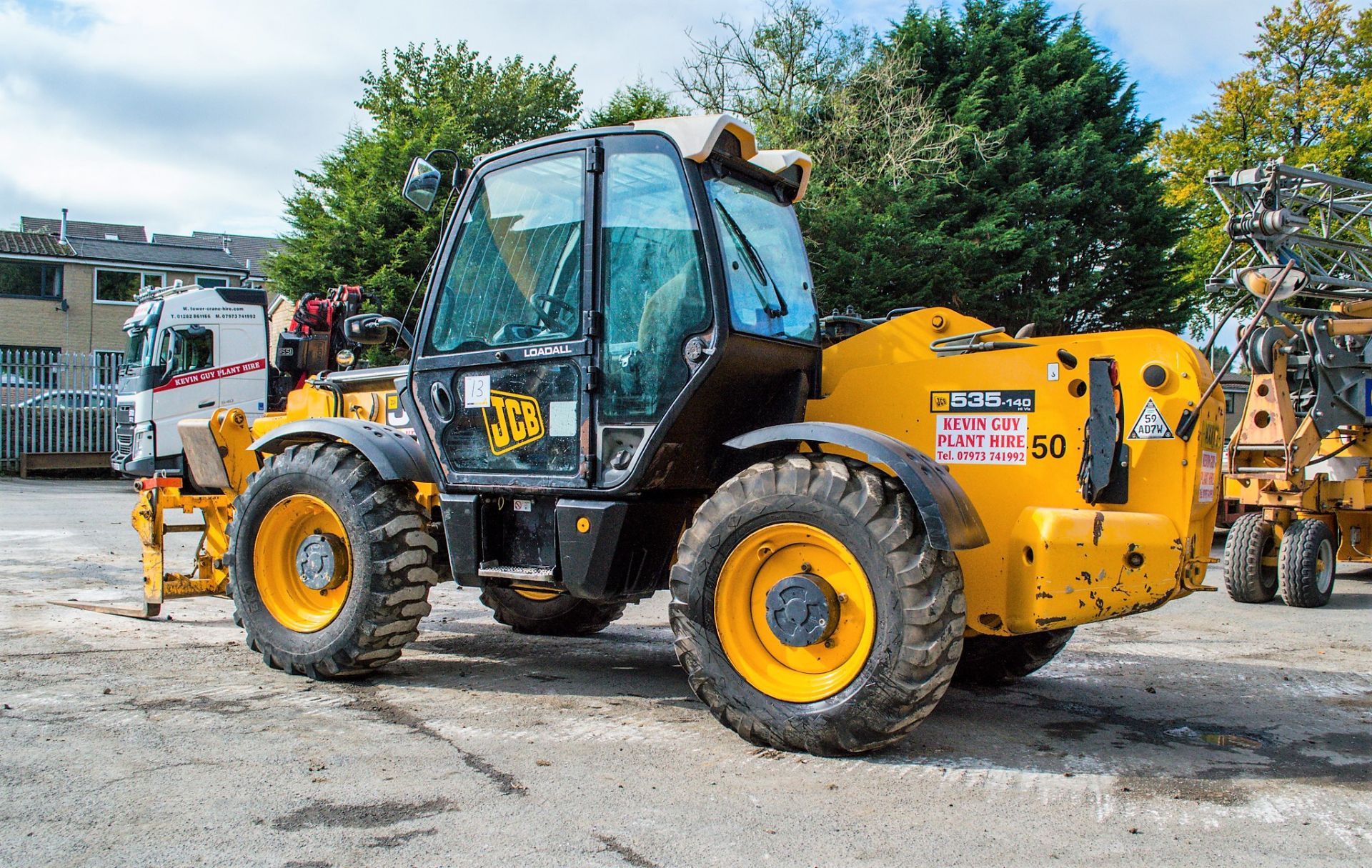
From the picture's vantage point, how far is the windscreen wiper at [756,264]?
4965 millimetres

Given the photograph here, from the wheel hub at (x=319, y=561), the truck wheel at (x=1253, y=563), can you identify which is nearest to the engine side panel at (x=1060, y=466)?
the wheel hub at (x=319, y=561)

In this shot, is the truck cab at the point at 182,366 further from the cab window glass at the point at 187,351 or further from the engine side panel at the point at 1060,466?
the engine side panel at the point at 1060,466

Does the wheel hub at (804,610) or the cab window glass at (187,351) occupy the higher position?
the cab window glass at (187,351)

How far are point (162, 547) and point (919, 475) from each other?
5.47 meters

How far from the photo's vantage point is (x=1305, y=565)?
977cm

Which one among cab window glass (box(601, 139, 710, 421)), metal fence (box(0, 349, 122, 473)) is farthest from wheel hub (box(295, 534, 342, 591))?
metal fence (box(0, 349, 122, 473))

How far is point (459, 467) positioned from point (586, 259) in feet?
4.11

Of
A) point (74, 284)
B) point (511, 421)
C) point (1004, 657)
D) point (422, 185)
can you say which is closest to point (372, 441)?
point (511, 421)

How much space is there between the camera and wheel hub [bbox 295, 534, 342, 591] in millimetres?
5625

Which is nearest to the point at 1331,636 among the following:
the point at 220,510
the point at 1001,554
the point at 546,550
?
the point at 1001,554

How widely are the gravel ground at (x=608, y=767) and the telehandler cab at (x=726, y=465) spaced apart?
A: 38 cm

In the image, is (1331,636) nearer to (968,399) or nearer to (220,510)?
(968,399)

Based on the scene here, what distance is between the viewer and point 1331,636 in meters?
8.12

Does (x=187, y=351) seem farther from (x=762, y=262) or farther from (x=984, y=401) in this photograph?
(x=984, y=401)
